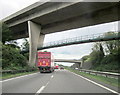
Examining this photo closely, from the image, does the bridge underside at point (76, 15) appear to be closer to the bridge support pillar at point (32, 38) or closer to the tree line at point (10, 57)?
the bridge support pillar at point (32, 38)

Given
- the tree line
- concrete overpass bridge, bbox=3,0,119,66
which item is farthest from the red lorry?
concrete overpass bridge, bbox=3,0,119,66

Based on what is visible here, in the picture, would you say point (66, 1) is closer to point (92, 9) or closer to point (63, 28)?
point (92, 9)

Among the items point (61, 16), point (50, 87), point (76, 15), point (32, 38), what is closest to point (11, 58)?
point (32, 38)

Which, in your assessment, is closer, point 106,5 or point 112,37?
point 106,5

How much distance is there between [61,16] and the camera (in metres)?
41.7

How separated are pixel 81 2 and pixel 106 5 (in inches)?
211

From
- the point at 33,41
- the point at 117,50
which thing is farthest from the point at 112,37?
the point at 33,41

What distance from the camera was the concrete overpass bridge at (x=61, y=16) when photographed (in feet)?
116

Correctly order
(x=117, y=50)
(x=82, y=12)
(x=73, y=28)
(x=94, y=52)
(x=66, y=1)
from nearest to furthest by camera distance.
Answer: (x=66, y=1) → (x=82, y=12) → (x=117, y=50) → (x=73, y=28) → (x=94, y=52)

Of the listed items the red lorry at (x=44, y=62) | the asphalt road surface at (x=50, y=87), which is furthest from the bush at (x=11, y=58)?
the asphalt road surface at (x=50, y=87)

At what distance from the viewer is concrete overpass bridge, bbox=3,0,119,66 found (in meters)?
35.4

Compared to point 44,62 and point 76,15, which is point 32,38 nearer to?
point 76,15

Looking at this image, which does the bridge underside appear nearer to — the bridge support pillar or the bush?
the bridge support pillar

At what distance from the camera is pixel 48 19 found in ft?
146
